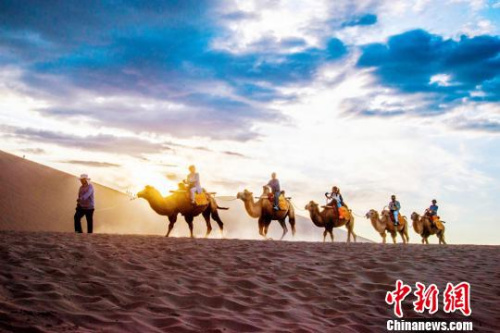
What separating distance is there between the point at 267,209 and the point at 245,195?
111 cm

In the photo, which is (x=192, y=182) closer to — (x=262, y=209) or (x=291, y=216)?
(x=262, y=209)

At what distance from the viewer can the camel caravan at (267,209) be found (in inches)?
751

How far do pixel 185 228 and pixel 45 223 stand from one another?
917 inches

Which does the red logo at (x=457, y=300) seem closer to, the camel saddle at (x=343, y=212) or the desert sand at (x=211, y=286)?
the desert sand at (x=211, y=286)

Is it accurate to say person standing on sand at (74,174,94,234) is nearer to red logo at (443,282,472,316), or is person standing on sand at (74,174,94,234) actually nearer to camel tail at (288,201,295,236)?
camel tail at (288,201,295,236)

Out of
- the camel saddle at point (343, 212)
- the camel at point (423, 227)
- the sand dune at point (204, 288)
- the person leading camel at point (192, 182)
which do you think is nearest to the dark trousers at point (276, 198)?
the camel saddle at point (343, 212)

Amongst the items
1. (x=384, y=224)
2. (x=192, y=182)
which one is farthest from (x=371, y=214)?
(x=192, y=182)

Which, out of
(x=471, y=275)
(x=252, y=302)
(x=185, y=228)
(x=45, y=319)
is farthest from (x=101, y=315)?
(x=185, y=228)

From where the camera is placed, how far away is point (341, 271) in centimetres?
904

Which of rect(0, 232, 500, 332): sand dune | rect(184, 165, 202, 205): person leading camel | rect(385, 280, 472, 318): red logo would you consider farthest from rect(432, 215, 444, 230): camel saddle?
rect(385, 280, 472, 318): red logo

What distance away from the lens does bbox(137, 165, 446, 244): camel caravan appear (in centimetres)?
1908

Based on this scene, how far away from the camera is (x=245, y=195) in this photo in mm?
20766

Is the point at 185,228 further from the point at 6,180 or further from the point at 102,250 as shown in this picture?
the point at 102,250

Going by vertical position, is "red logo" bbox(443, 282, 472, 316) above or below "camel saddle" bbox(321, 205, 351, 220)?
below
